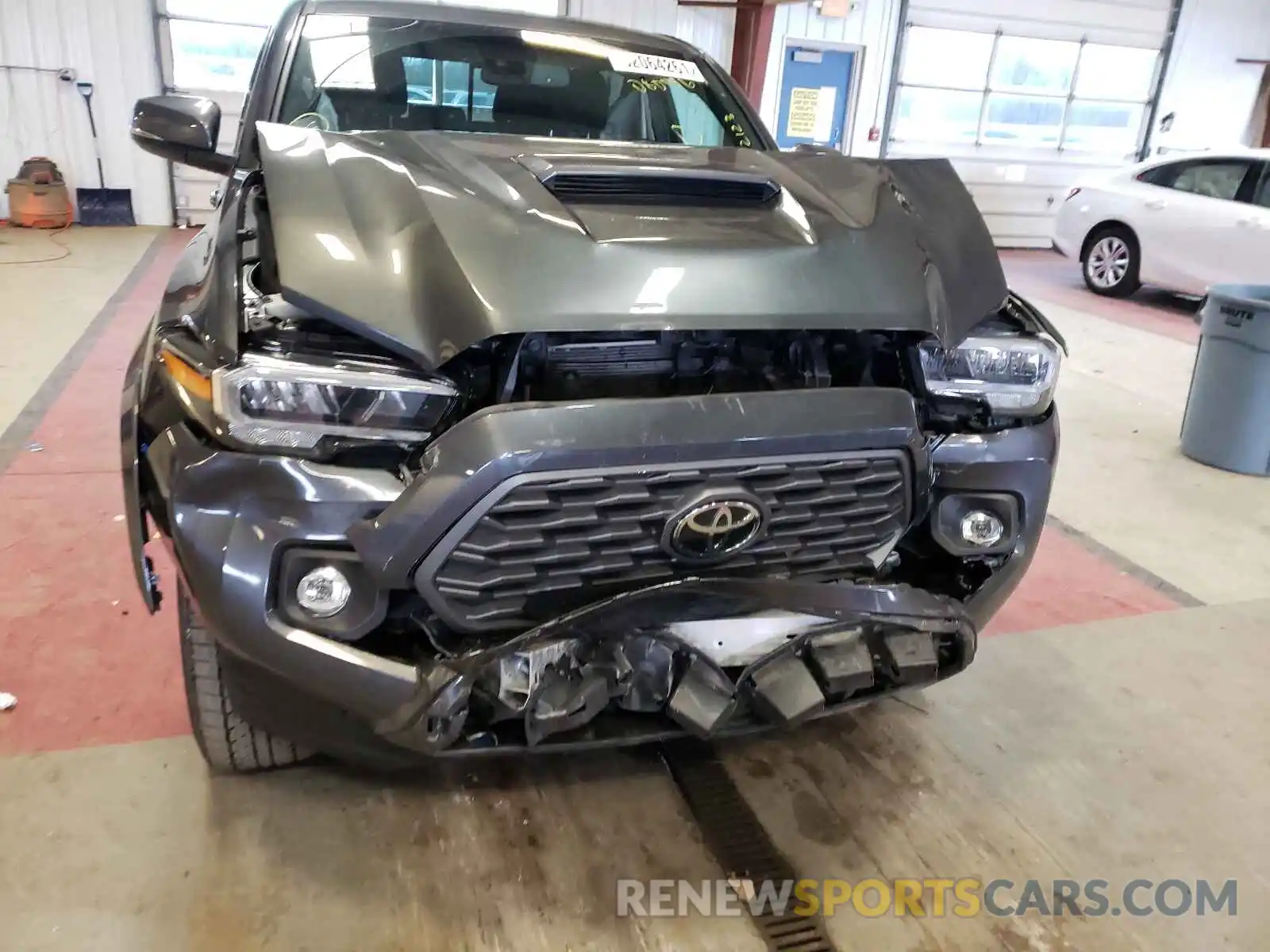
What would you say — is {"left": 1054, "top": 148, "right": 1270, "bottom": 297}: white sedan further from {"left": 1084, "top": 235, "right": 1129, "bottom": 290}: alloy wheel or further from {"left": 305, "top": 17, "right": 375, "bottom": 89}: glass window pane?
{"left": 305, "top": 17, "right": 375, "bottom": 89}: glass window pane

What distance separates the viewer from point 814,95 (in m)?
10.1

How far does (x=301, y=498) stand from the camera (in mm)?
1393

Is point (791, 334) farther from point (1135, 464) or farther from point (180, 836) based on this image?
point (1135, 464)

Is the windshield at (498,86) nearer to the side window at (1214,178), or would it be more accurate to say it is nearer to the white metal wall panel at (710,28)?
the side window at (1214,178)

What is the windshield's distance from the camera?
2.49m

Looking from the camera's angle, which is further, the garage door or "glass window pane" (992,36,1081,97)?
"glass window pane" (992,36,1081,97)

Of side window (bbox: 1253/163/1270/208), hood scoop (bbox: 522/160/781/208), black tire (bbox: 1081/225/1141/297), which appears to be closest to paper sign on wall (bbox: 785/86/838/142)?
black tire (bbox: 1081/225/1141/297)

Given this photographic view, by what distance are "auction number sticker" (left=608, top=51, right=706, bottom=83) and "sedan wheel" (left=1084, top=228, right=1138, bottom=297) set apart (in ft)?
20.3

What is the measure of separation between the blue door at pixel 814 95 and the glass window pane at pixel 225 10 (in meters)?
4.94

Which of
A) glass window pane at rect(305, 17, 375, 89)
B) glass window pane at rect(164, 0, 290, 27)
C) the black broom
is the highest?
glass window pane at rect(164, 0, 290, 27)

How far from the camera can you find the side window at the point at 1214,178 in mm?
7051

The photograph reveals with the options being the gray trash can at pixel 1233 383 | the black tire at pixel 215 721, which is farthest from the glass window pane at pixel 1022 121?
the black tire at pixel 215 721

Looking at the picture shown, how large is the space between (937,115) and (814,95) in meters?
1.50

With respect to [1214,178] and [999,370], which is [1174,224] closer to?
[1214,178]
